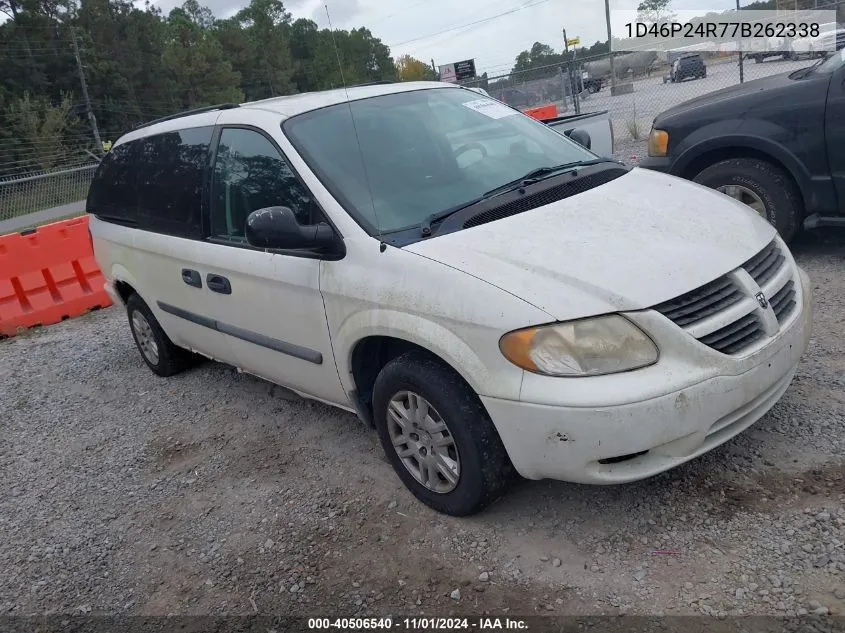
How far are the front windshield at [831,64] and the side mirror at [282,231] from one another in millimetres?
4116

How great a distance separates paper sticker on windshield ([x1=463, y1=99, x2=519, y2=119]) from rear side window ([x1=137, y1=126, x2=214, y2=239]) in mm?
1529

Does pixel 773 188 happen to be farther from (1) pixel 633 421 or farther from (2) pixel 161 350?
(2) pixel 161 350

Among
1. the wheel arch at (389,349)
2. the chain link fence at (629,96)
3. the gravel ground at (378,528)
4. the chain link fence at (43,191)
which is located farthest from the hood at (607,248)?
the chain link fence at (43,191)

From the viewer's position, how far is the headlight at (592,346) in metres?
2.58

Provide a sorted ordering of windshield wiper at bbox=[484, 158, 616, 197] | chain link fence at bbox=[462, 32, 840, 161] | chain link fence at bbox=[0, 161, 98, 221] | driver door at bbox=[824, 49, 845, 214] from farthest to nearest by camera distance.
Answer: chain link fence at bbox=[0, 161, 98, 221]
chain link fence at bbox=[462, 32, 840, 161]
driver door at bbox=[824, 49, 845, 214]
windshield wiper at bbox=[484, 158, 616, 197]

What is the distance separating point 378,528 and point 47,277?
21.2ft

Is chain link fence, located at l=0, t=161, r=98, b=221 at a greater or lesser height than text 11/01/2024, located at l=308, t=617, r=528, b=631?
greater

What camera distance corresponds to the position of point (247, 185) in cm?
389

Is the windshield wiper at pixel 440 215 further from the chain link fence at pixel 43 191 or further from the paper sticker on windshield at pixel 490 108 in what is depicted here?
the chain link fence at pixel 43 191

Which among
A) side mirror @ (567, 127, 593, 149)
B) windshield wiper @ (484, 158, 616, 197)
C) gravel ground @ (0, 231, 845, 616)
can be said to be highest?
side mirror @ (567, 127, 593, 149)

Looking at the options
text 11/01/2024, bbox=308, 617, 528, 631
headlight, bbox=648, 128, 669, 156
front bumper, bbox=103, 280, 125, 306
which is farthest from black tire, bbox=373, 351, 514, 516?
headlight, bbox=648, 128, 669, 156

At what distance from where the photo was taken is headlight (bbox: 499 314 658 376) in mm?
2578

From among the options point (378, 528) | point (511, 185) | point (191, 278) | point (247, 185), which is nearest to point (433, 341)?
point (378, 528)

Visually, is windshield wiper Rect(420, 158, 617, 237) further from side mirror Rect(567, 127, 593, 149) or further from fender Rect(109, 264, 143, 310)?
fender Rect(109, 264, 143, 310)
